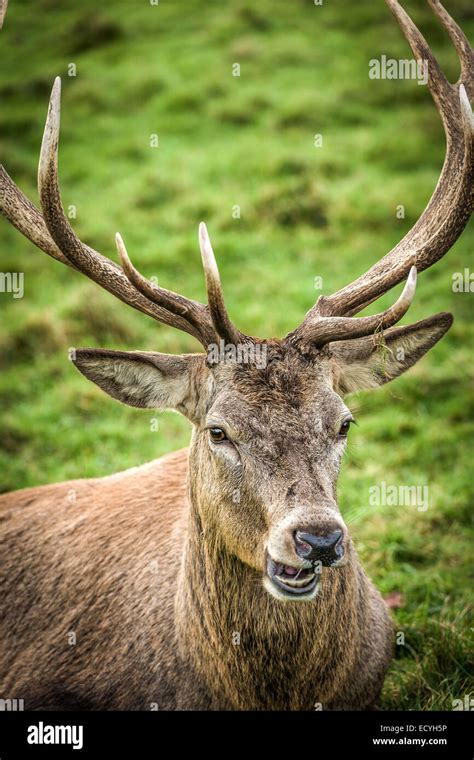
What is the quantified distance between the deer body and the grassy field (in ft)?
2.99

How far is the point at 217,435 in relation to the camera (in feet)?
12.3

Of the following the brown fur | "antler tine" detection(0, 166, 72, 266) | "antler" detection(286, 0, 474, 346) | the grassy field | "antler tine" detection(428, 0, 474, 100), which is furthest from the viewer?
the grassy field

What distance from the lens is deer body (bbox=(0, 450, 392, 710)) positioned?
390 cm

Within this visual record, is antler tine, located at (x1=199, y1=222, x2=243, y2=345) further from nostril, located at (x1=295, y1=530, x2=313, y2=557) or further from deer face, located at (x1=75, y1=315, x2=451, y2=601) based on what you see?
nostril, located at (x1=295, y1=530, x2=313, y2=557)

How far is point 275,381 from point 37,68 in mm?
13283

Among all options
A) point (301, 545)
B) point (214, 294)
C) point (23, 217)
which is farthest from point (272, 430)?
point (23, 217)

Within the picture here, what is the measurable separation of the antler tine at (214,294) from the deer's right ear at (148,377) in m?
0.25

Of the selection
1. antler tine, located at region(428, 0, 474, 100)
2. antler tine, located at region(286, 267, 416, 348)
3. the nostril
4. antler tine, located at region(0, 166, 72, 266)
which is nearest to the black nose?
the nostril

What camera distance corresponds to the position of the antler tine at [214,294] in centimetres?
369

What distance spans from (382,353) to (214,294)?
3.02ft
